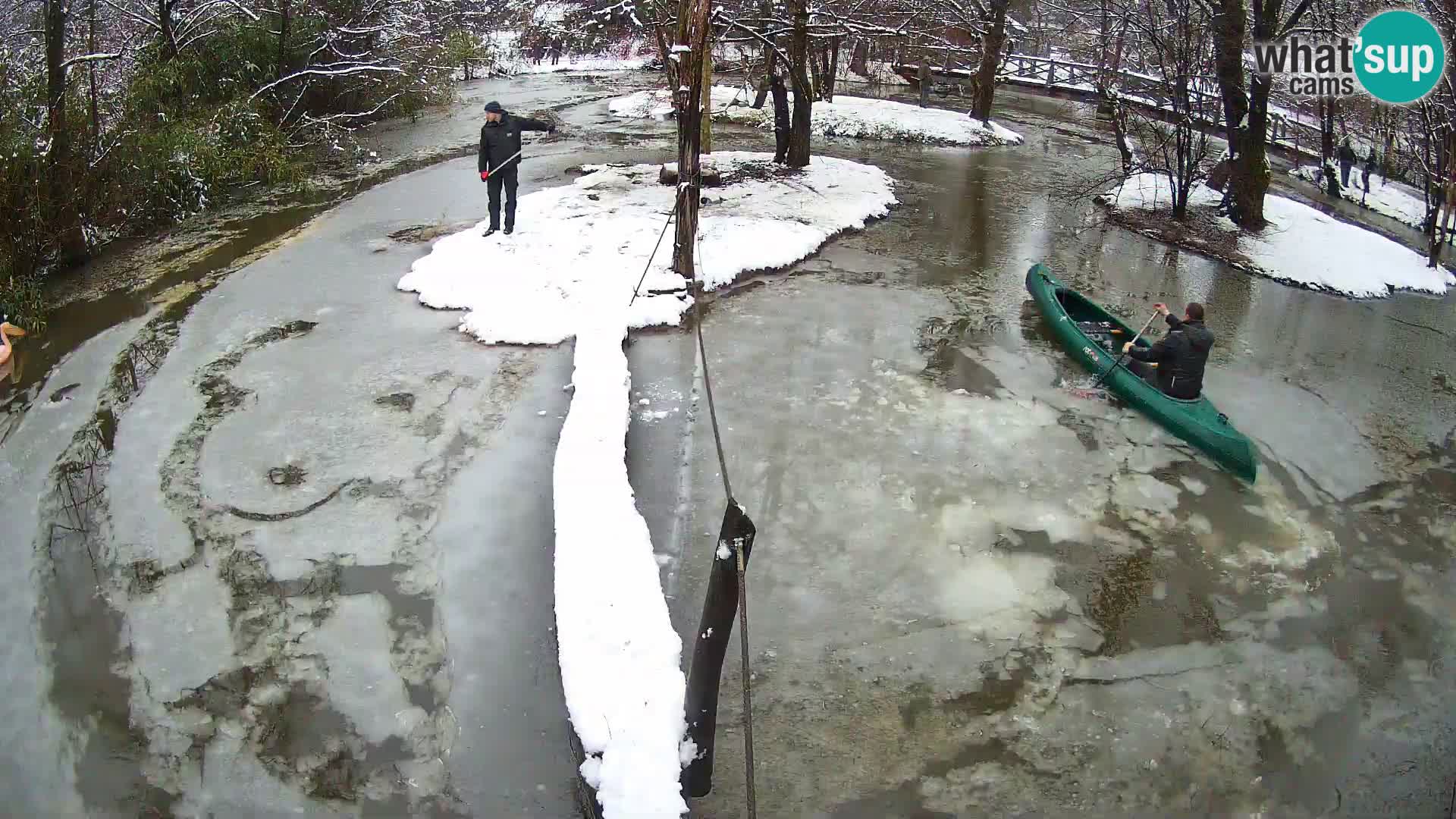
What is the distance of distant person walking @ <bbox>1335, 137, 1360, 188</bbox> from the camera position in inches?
698

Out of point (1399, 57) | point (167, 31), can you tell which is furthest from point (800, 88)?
point (167, 31)

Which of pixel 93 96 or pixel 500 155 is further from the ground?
pixel 93 96

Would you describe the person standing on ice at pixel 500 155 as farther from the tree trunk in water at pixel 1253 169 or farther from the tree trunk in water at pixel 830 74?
the tree trunk in water at pixel 830 74

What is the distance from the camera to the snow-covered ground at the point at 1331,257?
12227mm

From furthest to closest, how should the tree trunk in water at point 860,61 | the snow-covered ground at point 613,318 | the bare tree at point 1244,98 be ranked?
the tree trunk in water at point 860,61 → the bare tree at point 1244,98 → the snow-covered ground at point 613,318

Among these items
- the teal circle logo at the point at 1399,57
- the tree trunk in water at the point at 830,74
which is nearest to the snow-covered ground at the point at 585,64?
the tree trunk in water at the point at 830,74

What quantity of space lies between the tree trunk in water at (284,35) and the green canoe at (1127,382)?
46.5 ft

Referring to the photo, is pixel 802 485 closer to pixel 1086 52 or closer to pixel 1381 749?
pixel 1381 749

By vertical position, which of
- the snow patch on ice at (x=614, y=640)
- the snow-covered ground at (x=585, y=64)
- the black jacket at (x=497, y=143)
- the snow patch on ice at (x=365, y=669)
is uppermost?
the snow-covered ground at (x=585, y=64)

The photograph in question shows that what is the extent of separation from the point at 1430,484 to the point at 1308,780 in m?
4.13

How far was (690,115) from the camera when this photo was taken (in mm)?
9445

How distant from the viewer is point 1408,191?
18.5 m

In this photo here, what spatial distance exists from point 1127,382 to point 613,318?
471 centimetres

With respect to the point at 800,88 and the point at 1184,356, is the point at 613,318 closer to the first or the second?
the point at 1184,356
